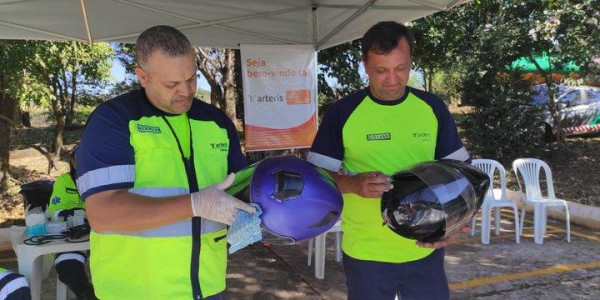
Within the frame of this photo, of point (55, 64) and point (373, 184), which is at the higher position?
point (55, 64)

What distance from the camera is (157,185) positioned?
4.58 feet

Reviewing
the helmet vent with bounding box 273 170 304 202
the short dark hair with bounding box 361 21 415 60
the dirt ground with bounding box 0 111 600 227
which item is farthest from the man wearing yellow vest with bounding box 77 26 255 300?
the dirt ground with bounding box 0 111 600 227

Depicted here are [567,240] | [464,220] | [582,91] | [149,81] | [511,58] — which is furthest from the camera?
[582,91]

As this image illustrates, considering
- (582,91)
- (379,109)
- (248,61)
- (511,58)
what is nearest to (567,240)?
(248,61)

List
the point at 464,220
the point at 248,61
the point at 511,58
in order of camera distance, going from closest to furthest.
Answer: the point at 464,220
the point at 248,61
the point at 511,58

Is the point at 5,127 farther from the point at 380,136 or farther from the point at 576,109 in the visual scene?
the point at 576,109

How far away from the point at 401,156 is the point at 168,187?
983 millimetres

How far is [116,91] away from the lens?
47.7 ft

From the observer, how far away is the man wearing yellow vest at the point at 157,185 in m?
1.27

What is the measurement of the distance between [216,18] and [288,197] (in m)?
3.44

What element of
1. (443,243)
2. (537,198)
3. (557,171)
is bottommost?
(557,171)

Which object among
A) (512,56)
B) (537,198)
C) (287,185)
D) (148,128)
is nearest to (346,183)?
(287,185)

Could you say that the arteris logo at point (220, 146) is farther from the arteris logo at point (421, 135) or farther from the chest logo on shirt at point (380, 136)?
the arteris logo at point (421, 135)

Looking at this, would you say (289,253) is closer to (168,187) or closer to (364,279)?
(364,279)
